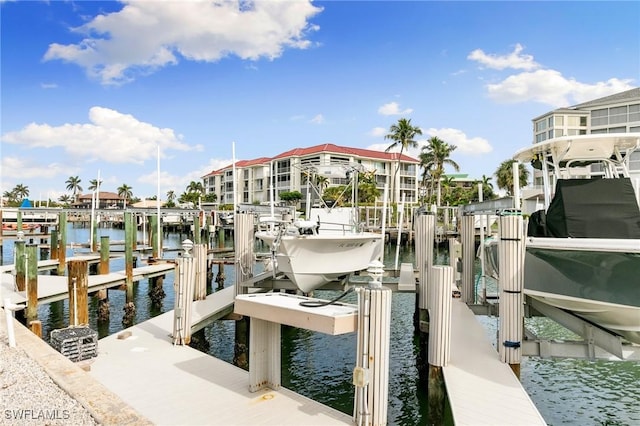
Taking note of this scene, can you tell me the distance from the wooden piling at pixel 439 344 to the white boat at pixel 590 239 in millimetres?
1881

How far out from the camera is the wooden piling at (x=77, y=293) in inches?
376

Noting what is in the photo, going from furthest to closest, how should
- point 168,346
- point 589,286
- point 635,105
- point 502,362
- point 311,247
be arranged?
point 635,105
point 311,247
point 168,346
point 502,362
point 589,286

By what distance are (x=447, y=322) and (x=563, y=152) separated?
450 centimetres

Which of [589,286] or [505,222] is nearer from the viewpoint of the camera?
[589,286]

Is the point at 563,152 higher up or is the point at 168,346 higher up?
the point at 563,152

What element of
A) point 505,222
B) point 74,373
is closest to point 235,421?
point 74,373

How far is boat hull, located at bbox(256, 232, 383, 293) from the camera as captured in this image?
1124cm

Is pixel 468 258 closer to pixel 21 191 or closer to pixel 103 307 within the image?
pixel 103 307

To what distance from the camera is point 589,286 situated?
6.68m

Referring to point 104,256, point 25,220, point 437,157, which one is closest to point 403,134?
point 437,157

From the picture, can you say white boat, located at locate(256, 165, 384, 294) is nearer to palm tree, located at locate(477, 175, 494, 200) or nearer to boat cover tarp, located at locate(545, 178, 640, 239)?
boat cover tarp, located at locate(545, 178, 640, 239)

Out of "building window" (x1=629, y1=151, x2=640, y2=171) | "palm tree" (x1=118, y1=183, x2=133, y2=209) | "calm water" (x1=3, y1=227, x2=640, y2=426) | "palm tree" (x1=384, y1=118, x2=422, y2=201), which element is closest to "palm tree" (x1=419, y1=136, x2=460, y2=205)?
"palm tree" (x1=384, y1=118, x2=422, y2=201)

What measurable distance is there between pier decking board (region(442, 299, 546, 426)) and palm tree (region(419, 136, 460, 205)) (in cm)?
4614

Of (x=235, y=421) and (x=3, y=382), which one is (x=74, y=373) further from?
(x=235, y=421)
